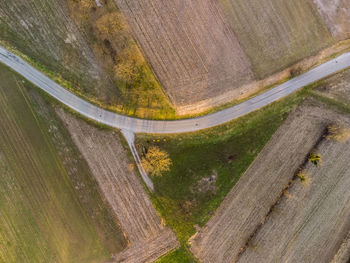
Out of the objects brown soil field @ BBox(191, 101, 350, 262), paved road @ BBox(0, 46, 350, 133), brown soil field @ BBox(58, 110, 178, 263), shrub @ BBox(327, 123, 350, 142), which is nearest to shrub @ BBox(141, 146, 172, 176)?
brown soil field @ BBox(58, 110, 178, 263)

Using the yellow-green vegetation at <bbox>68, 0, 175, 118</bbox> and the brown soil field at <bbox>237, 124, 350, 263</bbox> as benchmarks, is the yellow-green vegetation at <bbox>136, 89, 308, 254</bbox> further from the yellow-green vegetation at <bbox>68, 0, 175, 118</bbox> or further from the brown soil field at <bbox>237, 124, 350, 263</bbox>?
the brown soil field at <bbox>237, 124, 350, 263</bbox>

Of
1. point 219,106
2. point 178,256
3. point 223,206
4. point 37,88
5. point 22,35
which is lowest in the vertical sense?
point 178,256

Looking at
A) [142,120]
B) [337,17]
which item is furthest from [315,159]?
[142,120]

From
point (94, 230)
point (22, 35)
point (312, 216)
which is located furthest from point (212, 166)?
point (22, 35)

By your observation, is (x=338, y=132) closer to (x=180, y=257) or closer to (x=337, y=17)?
(x=337, y=17)

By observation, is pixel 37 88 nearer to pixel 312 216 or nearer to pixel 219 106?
pixel 219 106

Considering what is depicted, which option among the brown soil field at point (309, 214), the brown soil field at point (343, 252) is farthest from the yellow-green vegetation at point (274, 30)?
the brown soil field at point (343, 252)
